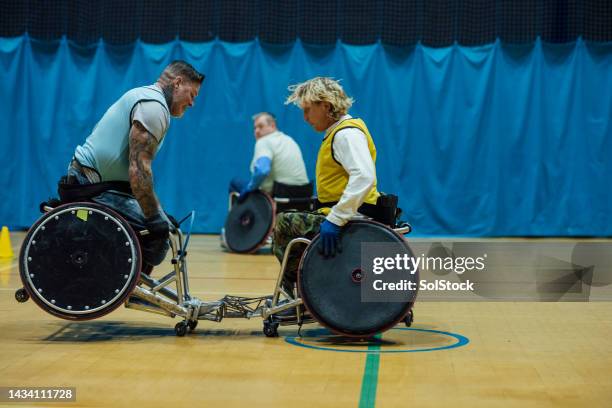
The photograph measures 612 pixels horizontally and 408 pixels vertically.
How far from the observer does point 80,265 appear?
4.55m

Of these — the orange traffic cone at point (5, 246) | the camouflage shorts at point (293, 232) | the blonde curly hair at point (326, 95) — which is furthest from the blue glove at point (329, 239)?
the orange traffic cone at point (5, 246)

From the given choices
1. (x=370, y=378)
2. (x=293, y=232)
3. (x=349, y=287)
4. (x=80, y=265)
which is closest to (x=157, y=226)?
(x=80, y=265)

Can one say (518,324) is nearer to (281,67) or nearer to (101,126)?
(101,126)

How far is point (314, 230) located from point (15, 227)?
8.32 metres

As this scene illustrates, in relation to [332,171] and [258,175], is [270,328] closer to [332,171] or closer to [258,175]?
[332,171]

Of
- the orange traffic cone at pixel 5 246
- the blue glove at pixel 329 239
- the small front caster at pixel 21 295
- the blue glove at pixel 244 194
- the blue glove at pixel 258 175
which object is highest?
the blue glove at pixel 329 239

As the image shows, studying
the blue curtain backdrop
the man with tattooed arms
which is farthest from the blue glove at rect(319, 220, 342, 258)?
the blue curtain backdrop

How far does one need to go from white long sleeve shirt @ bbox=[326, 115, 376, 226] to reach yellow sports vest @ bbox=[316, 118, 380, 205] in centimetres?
7

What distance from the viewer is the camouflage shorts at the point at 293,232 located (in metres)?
4.81

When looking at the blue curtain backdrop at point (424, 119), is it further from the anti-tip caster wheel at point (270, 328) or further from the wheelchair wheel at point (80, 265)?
the wheelchair wheel at point (80, 265)

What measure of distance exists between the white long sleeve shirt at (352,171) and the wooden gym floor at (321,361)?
2.30ft

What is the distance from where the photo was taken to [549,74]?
11.7 metres

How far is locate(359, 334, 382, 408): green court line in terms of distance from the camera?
11.3 ft

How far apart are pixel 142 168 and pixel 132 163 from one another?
2.4 inches
